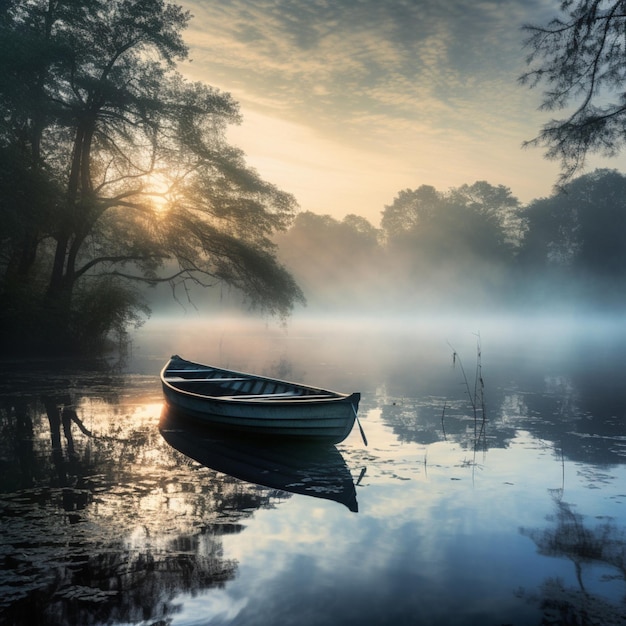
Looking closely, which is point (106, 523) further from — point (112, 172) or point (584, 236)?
point (584, 236)

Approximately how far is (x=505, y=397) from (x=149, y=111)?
1606 cm

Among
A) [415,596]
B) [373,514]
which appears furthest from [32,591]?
[373,514]

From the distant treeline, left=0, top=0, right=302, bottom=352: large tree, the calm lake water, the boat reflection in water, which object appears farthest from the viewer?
the distant treeline

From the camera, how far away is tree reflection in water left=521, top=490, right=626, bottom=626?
4.77 m

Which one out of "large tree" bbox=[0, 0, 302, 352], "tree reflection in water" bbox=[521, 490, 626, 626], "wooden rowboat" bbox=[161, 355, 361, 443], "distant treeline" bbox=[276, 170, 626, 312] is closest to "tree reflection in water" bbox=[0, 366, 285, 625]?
"wooden rowboat" bbox=[161, 355, 361, 443]

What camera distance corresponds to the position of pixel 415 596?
5.05m

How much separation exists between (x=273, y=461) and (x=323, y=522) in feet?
8.65

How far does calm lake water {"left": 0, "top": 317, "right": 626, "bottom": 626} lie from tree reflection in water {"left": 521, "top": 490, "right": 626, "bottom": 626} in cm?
2

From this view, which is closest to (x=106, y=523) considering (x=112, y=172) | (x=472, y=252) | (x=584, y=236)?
(x=112, y=172)

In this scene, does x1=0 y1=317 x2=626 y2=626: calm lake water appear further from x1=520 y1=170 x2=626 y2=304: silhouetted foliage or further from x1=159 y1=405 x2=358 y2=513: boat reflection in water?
x1=520 y1=170 x2=626 y2=304: silhouetted foliage

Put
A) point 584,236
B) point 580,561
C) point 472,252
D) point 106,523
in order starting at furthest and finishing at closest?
1. point 472,252
2. point 584,236
3. point 106,523
4. point 580,561

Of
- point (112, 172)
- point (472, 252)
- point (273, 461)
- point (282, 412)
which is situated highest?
point (472, 252)

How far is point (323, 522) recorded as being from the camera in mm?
6695

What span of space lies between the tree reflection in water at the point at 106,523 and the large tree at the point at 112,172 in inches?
478
